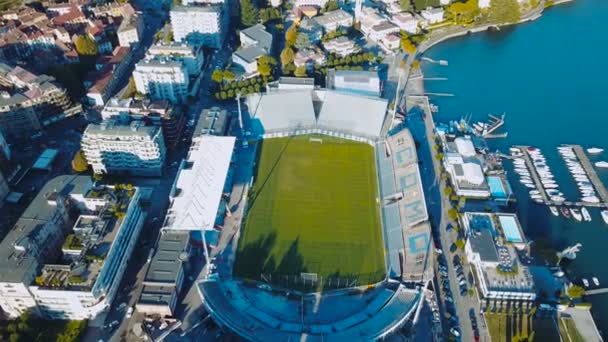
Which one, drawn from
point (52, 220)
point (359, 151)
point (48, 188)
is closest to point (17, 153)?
Answer: point (48, 188)

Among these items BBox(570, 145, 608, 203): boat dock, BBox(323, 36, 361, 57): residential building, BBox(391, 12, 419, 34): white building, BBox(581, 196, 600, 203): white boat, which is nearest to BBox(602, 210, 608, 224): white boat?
BBox(581, 196, 600, 203): white boat

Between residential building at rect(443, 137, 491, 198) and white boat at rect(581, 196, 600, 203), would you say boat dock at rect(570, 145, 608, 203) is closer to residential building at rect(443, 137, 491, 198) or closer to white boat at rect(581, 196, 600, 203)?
white boat at rect(581, 196, 600, 203)

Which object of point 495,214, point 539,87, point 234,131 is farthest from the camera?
point 539,87

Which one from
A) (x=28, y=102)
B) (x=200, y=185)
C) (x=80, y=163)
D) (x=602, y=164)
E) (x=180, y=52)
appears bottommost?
(x=200, y=185)

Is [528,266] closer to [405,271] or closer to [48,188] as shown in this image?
[405,271]

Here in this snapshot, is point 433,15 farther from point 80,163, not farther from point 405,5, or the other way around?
point 80,163

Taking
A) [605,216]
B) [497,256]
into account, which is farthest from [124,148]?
[605,216]

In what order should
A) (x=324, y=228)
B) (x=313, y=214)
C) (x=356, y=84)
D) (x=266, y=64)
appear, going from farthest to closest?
(x=266, y=64) → (x=356, y=84) → (x=313, y=214) → (x=324, y=228)
